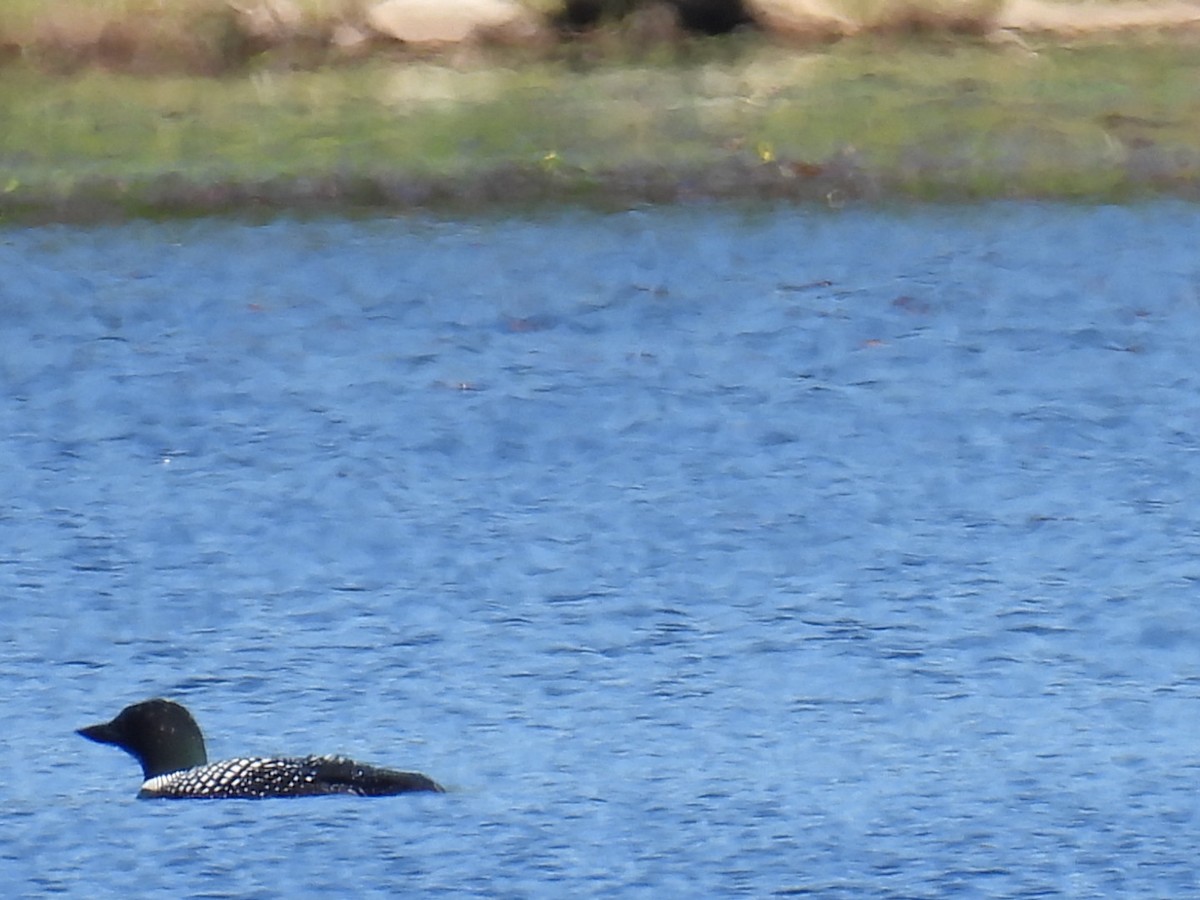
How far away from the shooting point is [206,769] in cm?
633

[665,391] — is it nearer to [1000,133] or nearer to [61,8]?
[1000,133]

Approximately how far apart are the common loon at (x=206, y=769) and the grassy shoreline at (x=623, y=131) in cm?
834

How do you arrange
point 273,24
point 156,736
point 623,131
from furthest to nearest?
point 273,24 → point 623,131 → point 156,736

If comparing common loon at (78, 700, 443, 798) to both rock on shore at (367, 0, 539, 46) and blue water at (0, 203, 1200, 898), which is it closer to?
blue water at (0, 203, 1200, 898)

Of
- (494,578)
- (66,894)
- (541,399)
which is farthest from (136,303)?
(66,894)

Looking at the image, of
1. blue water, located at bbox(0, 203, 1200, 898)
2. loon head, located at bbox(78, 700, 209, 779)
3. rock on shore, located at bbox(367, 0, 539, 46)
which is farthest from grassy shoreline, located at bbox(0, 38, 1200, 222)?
loon head, located at bbox(78, 700, 209, 779)

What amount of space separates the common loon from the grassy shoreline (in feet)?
27.3

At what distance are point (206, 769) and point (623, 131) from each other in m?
10.2

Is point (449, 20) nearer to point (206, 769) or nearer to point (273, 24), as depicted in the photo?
point (273, 24)

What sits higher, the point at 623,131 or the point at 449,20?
the point at 449,20

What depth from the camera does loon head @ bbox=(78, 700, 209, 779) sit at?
6324 mm

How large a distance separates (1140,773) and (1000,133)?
10.1m

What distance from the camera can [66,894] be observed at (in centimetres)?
570

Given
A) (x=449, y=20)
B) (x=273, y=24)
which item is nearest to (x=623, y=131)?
(x=449, y=20)
